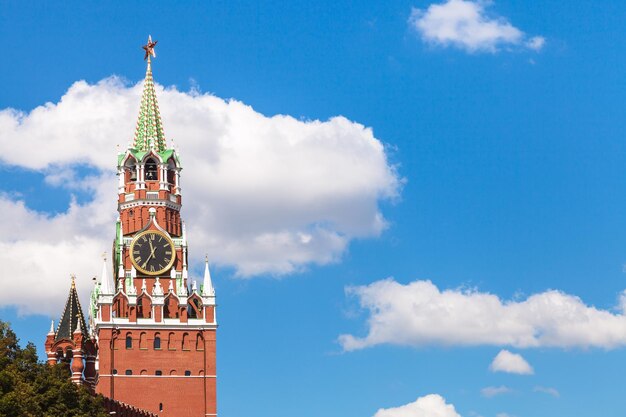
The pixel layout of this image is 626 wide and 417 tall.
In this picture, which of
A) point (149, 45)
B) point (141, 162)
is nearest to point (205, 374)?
point (141, 162)

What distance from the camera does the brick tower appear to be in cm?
14550

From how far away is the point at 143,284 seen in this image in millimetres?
149625

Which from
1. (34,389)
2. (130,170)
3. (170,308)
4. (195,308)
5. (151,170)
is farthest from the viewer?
(151,170)

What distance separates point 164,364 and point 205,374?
4134 mm

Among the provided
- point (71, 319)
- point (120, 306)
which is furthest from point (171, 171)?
point (71, 319)

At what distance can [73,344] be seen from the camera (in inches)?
5610

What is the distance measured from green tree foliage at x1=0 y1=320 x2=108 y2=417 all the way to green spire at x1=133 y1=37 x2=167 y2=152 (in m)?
46.0

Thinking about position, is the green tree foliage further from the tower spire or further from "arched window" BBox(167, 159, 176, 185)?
"arched window" BBox(167, 159, 176, 185)

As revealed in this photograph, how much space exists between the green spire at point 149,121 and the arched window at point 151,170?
4.32 ft

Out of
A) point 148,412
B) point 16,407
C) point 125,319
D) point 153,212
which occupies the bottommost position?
point 16,407

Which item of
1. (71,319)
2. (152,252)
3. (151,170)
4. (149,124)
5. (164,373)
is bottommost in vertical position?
(164,373)

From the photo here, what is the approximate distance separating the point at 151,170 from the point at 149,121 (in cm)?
654

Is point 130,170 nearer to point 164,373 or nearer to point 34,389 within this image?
point 164,373

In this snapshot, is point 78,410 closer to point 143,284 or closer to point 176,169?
point 143,284
